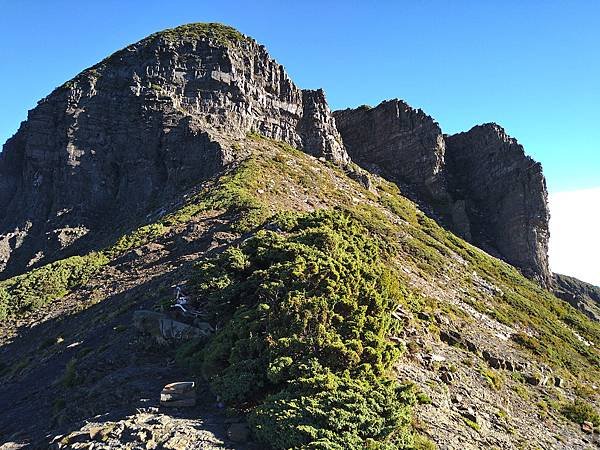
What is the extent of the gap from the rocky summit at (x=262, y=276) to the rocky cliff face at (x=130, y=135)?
275 mm

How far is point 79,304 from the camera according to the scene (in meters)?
29.7

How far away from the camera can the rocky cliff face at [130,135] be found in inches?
2053

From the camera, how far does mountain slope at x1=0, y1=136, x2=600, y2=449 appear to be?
14.1 m

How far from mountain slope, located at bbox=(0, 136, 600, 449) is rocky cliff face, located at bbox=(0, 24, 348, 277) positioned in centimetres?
935

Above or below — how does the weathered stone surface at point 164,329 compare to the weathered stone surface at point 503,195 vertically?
below

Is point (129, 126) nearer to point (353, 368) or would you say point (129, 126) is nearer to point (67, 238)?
point (67, 238)

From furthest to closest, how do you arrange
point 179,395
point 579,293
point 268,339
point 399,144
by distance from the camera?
point 579,293 → point 399,144 → point 268,339 → point 179,395

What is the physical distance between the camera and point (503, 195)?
76438 millimetres

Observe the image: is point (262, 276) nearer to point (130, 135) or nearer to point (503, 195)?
point (130, 135)

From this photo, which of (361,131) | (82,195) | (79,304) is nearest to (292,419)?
(79,304)

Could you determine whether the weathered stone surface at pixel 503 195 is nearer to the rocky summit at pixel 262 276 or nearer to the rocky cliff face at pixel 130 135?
the rocky summit at pixel 262 276

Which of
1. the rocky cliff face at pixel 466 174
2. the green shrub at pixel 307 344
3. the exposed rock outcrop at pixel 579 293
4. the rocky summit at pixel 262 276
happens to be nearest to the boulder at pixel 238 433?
the rocky summit at pixel 262 276

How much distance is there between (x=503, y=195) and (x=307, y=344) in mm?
71427

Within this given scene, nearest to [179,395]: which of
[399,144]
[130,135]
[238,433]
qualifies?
[238,433]
